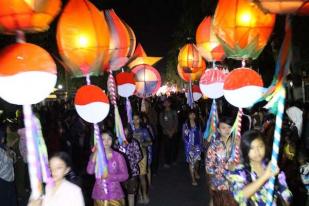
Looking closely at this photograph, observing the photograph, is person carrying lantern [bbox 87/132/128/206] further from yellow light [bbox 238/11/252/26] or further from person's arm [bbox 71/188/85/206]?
yellow light [bbox 238/11/252/26]

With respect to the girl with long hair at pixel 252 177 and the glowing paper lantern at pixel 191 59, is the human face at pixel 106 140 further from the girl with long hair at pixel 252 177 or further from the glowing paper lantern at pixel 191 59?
the glowing paper lantern at pixel 191 59

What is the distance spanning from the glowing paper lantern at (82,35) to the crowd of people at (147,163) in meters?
1.22

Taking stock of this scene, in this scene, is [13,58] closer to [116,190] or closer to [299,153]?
[116,190]

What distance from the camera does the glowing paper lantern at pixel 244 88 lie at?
221 inches

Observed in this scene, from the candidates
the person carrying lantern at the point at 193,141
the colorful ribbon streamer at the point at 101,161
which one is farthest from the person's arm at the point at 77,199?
the person carrying lantern at the point at 193,141

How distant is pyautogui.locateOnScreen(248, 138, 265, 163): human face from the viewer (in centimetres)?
397

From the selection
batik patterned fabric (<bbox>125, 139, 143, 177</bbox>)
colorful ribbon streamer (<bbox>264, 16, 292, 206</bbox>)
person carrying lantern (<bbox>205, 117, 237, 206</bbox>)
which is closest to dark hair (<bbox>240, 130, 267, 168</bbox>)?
colorful ribbon streamer (<bbox>264, 16, 292, 206</bbox>)

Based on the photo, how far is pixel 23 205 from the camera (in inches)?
333

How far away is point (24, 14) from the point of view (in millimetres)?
4062

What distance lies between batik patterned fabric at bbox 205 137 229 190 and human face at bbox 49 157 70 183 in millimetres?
2832

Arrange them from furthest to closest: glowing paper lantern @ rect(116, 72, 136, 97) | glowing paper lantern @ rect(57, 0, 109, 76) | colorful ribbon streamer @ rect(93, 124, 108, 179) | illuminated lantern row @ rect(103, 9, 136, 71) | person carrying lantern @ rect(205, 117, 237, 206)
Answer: glowing paper lantern @ rect(116, 72, 136, 97) → illuminated lantern row @ rect(103, 9, 136, 71) → person carrying lantern @ rect(205, 117, 237, 206) → colorful ribbon streamer @ rect(93, 124, 108, 179) → glowing paper lantern @ rect(57, 0, 109, 76)

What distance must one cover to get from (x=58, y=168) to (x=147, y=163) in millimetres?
4530

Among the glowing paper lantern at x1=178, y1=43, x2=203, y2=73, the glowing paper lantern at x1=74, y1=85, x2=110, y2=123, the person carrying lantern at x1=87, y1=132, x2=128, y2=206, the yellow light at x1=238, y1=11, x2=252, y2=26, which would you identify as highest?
the glowing paper lantern at x1=178, y1=43, x2=203, y2=73

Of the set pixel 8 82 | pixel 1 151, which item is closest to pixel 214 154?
pixel 1 151
